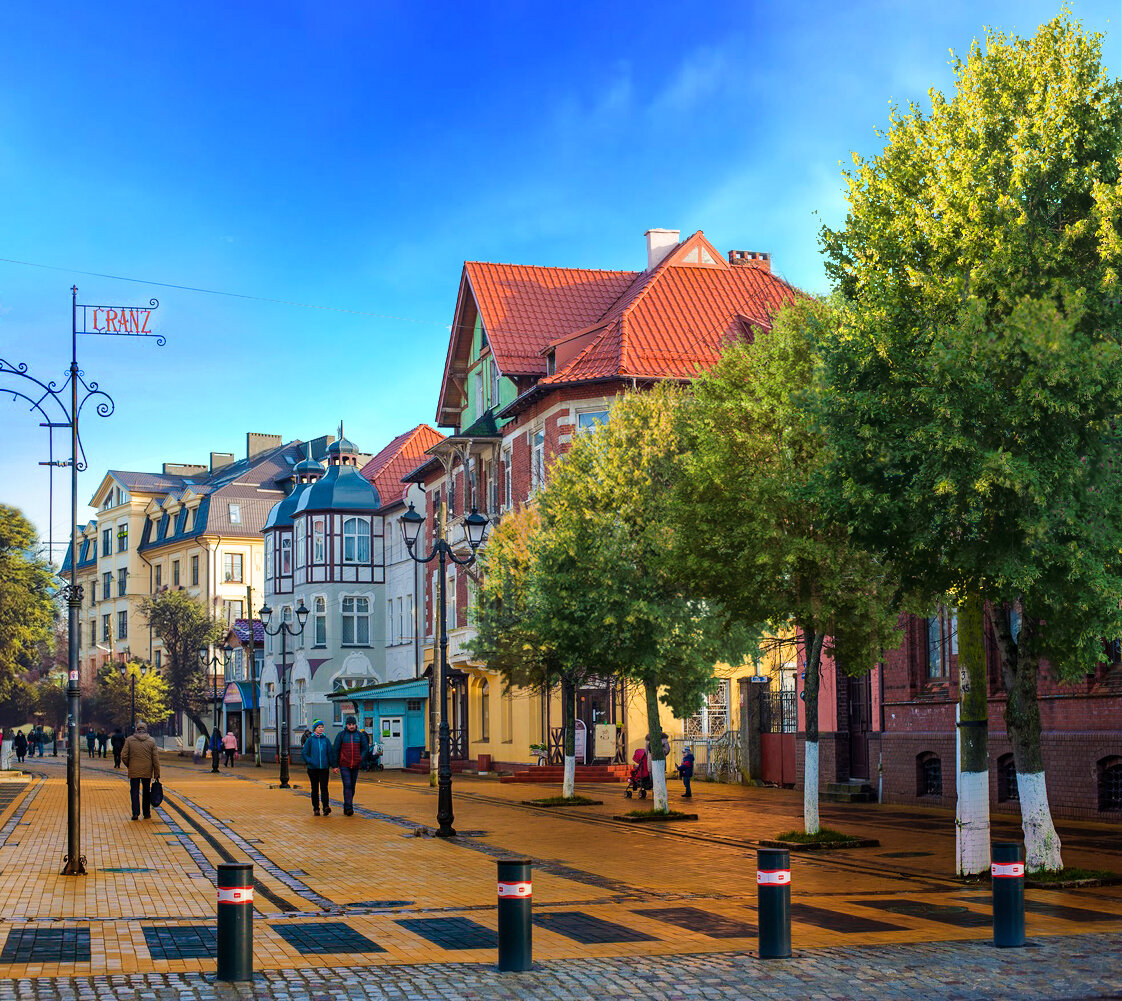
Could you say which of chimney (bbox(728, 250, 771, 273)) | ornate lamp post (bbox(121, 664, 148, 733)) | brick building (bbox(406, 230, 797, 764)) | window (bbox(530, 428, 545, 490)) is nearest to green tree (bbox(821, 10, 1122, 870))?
brick building (bbox(406, 230, 797, 764))

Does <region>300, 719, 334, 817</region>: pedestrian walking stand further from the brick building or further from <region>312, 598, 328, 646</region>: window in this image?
<region>312, 598, 328, 646</region>: window

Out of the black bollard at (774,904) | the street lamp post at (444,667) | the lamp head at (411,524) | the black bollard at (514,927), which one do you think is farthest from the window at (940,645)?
the black bollard at (514,927)

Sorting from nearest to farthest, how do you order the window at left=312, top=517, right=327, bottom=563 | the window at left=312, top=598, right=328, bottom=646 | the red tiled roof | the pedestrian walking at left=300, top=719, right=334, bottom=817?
the pedestrian walking at left=300, top=719, right=334, bottom=817 < the window at left=312, top=598, right=328, bottom=646 < the window at left=312, top=517, right=327, bottom=563 < the red tiled roof

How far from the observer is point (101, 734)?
78.7m

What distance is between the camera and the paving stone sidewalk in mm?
10062

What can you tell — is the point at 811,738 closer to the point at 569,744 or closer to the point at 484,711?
the point at 569,744

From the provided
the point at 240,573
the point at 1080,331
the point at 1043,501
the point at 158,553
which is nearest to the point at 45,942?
the point at 1043,501

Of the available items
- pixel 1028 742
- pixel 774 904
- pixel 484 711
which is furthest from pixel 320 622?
pixel 774 904

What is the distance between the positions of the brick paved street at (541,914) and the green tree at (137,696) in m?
55.0

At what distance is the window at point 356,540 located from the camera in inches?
2739

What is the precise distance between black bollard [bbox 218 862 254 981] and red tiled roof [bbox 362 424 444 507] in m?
57.9

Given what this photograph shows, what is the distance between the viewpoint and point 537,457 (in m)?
46.7

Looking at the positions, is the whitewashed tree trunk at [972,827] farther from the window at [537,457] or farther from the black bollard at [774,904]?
the window at [537,457]

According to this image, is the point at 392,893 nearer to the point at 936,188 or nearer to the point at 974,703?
the point at 974,703
